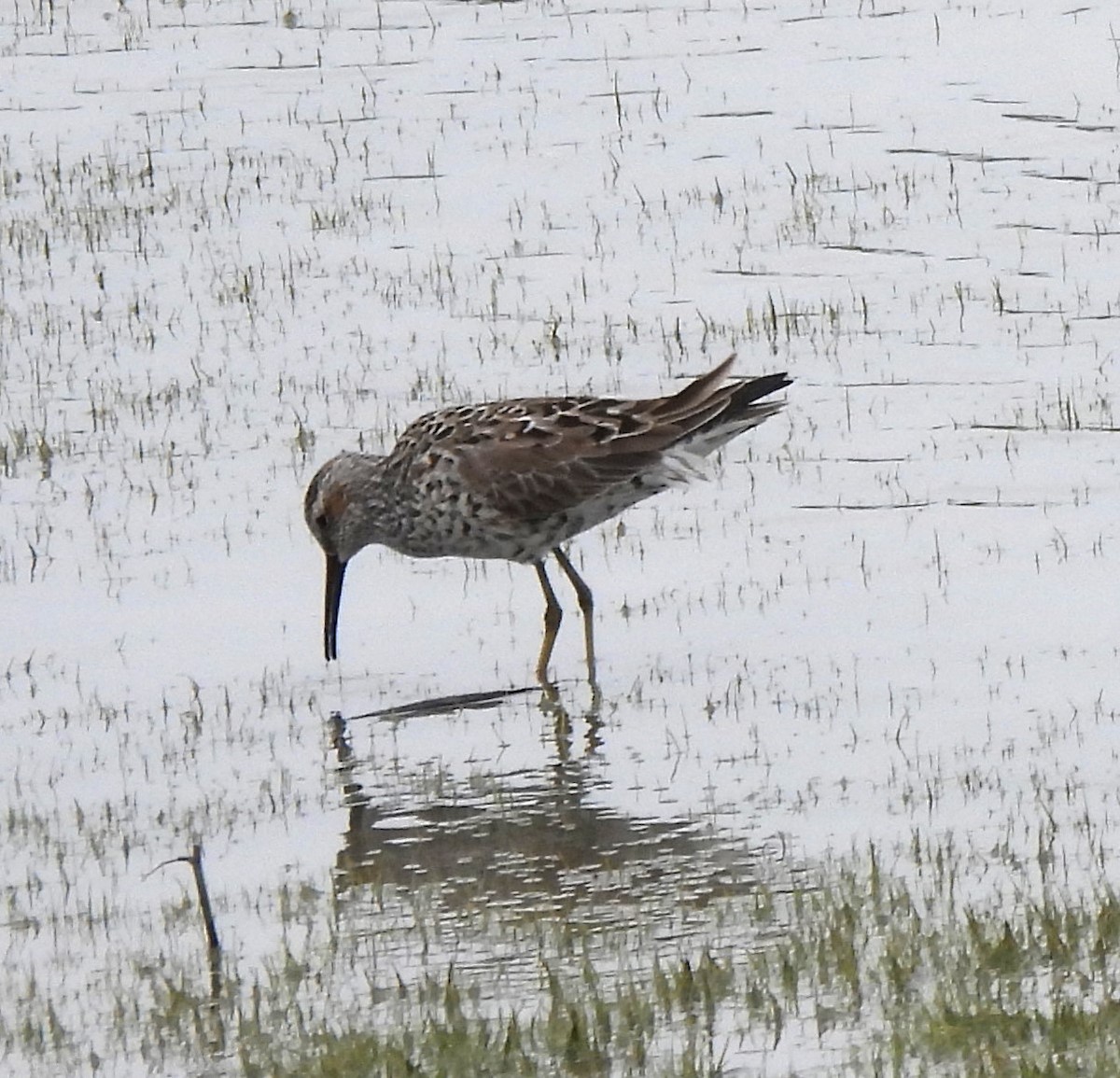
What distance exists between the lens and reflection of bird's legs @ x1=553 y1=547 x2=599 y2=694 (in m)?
10.4

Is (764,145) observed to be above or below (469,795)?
above

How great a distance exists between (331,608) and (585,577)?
1.53 m

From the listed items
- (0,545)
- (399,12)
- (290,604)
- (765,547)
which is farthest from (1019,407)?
(399,12)

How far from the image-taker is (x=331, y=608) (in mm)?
10570

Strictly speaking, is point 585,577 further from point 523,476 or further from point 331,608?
point 331,608

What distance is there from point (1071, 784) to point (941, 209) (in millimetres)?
10494

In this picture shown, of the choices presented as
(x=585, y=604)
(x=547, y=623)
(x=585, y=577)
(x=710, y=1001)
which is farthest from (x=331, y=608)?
(x=710, y=1001)

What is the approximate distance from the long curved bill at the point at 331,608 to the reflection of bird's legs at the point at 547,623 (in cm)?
81

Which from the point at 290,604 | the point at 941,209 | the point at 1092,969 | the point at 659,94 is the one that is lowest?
the point at 1092,969

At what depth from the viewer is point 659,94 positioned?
72.7ft

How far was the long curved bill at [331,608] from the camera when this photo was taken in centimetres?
1052

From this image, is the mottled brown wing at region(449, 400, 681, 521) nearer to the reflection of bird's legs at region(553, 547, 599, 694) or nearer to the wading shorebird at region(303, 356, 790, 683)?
the wading shorebird at region(303, 356, 790, 683)

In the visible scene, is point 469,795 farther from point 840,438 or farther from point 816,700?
point 840,438

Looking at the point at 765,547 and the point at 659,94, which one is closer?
the point at 765,547
